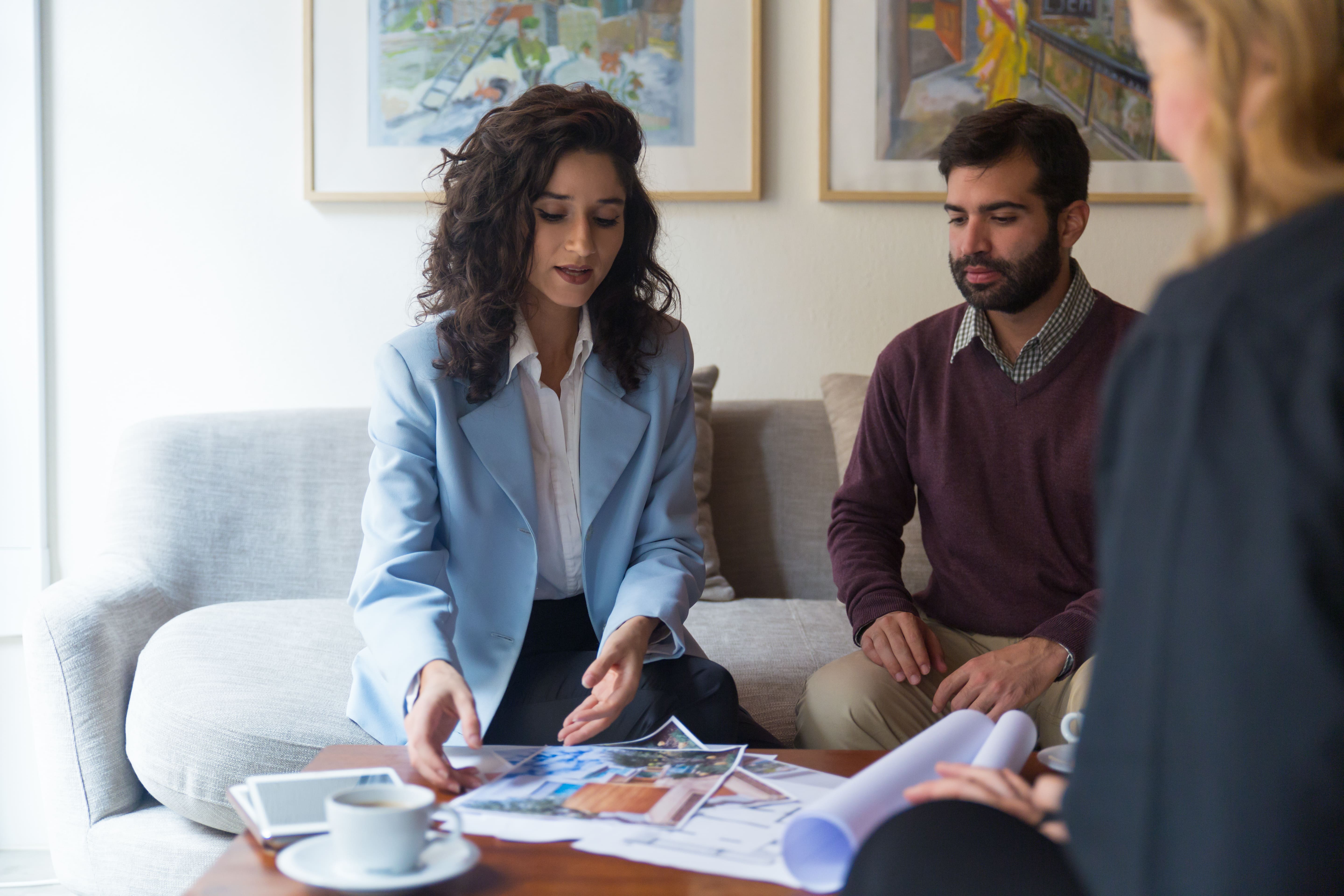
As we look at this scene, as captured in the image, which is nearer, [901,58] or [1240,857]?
[1240,857]

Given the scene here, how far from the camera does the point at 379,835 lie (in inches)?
31.4

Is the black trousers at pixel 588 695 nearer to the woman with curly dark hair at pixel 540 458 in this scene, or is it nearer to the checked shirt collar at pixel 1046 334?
the woman with curly dark hair at pixel 540 458

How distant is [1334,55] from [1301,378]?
22cm

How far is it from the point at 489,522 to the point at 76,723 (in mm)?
765

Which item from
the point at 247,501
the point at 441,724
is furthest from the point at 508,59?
the point at 441,724

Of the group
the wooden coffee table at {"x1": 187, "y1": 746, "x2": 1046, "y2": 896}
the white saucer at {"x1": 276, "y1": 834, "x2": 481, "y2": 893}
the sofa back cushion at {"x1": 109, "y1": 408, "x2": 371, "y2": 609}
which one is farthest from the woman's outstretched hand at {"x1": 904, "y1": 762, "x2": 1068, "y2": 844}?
the sofa back cushion at {"x1": 109, "y1": 408, "x2": 371, "y2": 609}

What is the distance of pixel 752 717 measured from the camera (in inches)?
65.1

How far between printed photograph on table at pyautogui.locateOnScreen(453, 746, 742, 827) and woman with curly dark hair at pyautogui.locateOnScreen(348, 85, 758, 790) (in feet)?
0.63

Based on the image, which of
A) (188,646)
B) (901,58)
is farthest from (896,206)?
(188,646)

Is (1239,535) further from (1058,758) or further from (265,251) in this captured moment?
(265,251)

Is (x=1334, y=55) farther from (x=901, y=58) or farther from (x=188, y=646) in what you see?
(x=901, y=58)

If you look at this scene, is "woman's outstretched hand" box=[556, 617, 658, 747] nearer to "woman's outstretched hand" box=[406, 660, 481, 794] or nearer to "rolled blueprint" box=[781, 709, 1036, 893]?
"woman's outstretched hand" box=[406, 660, 481, 794]

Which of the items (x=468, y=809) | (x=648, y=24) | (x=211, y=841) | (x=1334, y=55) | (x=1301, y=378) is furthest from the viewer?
(x=648, y=24)

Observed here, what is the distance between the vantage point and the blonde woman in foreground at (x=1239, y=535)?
465mm
